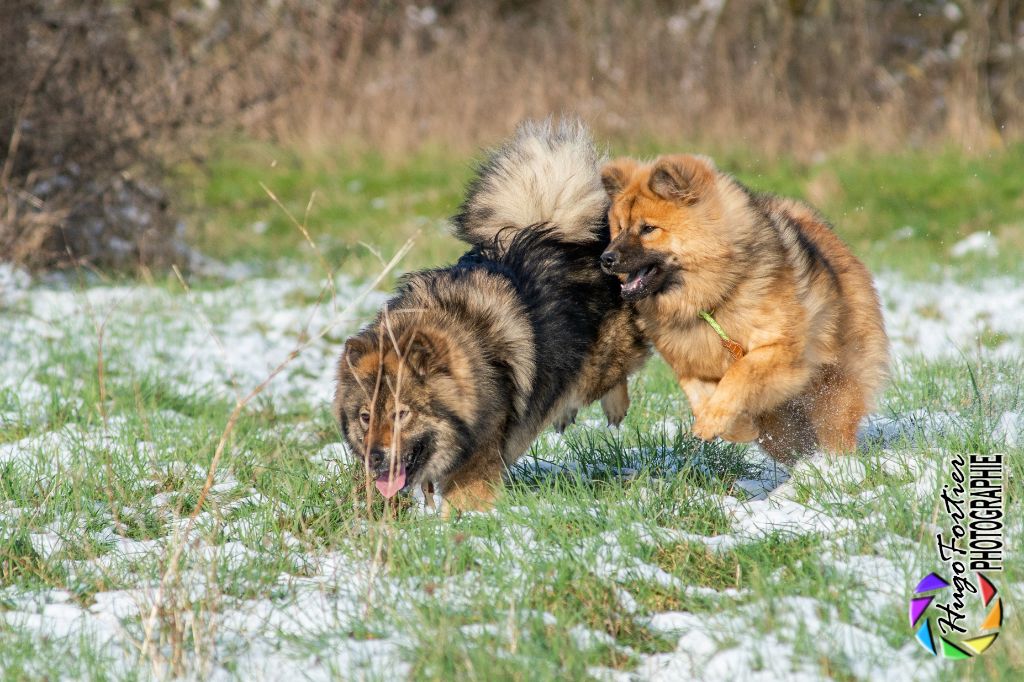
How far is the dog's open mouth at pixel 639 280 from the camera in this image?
402cm

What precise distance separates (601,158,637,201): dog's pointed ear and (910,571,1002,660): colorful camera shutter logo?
1.96 m

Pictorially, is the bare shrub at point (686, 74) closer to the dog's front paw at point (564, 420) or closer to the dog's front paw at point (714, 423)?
the dog's front paw at point (564, 420)

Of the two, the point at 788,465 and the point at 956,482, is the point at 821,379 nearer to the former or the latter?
the point at 788,465

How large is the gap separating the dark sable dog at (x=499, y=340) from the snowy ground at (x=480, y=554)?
0.72ft

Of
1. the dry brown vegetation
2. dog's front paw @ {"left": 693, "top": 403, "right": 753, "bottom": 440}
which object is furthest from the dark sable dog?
the dry brown vegetation

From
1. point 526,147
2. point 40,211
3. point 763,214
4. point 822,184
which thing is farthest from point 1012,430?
point 822,184

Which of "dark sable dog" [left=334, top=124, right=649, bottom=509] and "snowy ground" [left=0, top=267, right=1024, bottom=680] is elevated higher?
"dark sable dog" [left=334, top=124, right=649, bottom=509]

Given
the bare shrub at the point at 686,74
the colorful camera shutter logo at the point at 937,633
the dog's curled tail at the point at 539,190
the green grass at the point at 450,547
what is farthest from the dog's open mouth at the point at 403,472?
the bare shrub at the point at 686,74

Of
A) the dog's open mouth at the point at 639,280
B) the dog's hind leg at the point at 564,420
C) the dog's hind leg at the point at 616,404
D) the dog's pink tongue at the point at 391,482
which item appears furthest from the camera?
the dog's hind leg at the point at 616,404

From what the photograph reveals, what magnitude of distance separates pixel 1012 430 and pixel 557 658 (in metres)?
2.32

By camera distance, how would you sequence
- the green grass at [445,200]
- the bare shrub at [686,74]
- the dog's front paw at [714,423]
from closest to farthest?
the dog's front paw at [714,423], the green grass at [445,200], the bare shrub at [686,74]

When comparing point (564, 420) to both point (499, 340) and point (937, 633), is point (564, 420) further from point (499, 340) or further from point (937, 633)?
point (937, 633)

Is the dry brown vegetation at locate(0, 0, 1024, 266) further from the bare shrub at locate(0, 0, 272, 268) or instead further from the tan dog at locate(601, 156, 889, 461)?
the tan dog at locate(601, 156, 889, 461)

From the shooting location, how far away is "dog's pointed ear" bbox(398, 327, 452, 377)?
3.73m
